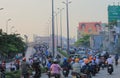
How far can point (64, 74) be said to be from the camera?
33594 millimetres

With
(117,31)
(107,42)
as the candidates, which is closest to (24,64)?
(117,31)

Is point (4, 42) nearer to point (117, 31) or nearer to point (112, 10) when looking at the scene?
point (112, 10)

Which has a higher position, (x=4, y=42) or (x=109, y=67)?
(x=4, y=42)

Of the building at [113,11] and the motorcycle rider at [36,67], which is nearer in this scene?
the motorcycle rider at [36,67]

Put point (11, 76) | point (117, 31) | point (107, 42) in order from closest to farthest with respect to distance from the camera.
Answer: point (11, 76) → point (117, 31) → point (107, 42)

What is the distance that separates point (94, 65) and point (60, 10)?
154 feet

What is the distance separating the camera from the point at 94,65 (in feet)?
119

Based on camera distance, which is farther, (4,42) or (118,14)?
(118,14)

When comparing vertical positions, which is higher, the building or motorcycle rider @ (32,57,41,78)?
the building

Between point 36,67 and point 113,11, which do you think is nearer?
point 36,67

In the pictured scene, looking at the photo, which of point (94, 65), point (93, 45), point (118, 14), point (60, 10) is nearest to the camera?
point (94, 65)

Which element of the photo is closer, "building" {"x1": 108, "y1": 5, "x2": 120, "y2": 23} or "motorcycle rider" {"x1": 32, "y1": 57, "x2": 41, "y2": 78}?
"motorcycle rider" {"x1": 32, "y1": 57, "x2": 41, "y2": 78}

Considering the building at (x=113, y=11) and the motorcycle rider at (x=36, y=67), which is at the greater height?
the building at (x=113, y=11)

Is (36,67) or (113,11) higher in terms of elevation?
(113,11)
